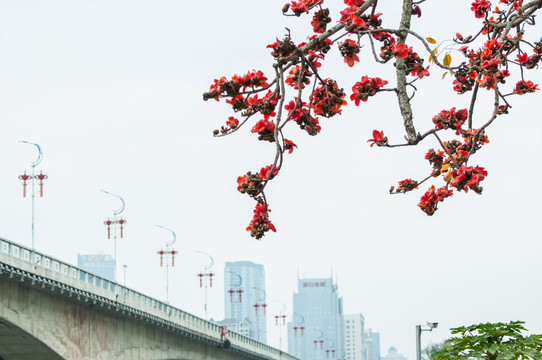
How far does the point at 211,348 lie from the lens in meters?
72.6

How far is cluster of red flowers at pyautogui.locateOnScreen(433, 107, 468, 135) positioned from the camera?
9367 millimetres

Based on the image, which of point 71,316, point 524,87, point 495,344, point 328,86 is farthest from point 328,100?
point 71,316

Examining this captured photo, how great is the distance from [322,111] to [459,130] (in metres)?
1.49

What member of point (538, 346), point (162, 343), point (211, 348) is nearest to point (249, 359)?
point (211, 348)

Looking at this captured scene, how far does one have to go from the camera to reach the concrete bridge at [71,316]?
4231 centimetres

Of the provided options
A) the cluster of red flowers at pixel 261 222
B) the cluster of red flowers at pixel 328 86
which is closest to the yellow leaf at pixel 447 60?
the cluster of red flowers at pixel 328 86

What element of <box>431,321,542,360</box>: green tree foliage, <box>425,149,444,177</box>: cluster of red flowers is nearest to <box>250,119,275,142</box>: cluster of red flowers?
<box>425,149,444,177</box>: cluster of red flowers

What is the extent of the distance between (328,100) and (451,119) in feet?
4.93

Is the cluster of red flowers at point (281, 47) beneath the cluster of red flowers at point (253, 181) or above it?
above

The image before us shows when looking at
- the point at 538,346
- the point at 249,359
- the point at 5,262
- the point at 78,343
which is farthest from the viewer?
the point at 249,359

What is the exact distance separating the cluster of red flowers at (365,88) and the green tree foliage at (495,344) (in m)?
5.03

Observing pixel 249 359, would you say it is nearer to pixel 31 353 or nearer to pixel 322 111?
pixel 31 353

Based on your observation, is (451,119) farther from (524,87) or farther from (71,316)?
(71,316)

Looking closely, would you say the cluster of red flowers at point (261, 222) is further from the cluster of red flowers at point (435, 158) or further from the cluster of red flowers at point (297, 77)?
the cluster of red flowers at point (435, 158)
